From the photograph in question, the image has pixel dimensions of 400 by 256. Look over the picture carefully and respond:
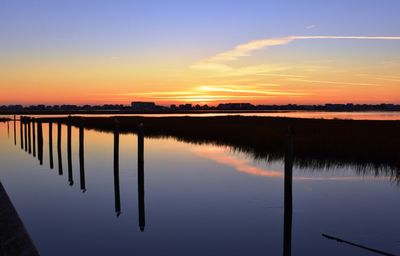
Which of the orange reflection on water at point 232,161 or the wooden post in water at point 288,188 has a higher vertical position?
the wooden post in water at point 288,188

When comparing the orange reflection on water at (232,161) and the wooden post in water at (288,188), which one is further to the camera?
the orange reflection on water at (232,161)

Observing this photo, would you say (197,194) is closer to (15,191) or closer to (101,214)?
(101,214)

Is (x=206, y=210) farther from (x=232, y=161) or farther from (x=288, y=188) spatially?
(x=232, y=161)

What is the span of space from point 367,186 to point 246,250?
8726mm

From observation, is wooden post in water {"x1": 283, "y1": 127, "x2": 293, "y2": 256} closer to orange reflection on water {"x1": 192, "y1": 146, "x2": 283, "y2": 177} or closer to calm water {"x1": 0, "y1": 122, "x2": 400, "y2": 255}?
calm water {"x1": 0, "y1": 122, "x2": 400, "y2": 255}

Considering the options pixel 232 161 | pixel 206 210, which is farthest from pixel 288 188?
pixel 232 161

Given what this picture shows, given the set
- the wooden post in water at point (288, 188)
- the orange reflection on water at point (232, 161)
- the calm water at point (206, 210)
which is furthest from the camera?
the orange reflection on water at point (232, 161)

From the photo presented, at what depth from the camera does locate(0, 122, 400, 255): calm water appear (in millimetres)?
10938

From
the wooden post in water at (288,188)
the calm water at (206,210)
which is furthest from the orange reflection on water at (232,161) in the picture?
the wooden post in water at (288,188)

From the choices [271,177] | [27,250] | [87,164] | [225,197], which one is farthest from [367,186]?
[87,164]

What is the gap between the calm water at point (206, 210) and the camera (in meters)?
10.9

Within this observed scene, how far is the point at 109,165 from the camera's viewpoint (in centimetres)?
2670

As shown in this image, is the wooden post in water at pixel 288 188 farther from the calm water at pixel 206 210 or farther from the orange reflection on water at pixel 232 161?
the orange reflection on water at pixel 232 161

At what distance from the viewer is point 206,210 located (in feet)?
47.5
